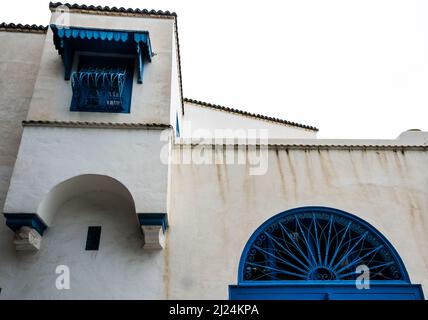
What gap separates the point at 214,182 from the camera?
6.00 meters

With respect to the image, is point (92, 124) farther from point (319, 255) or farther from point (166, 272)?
point (319, 255)

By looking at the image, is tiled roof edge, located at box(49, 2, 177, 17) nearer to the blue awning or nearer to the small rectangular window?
the blue awning

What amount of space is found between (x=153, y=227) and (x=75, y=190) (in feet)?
4.62

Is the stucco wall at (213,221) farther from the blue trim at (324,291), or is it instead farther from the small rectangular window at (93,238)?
the blue trim at (324,291)

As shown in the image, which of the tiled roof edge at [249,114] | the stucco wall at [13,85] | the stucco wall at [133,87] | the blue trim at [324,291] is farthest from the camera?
the tiled roof edge at [249,114]

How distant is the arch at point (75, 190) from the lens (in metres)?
5.21

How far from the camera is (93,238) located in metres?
5.45

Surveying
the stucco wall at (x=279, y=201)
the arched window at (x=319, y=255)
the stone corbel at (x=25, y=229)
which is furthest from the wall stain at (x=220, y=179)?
the stone corbel at (x=25, y=229)

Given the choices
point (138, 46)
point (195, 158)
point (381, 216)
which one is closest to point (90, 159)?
point (195, 158)

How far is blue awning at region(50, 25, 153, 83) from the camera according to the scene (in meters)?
5.98

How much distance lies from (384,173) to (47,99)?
560 cm

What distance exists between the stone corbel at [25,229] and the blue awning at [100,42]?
2.40 m

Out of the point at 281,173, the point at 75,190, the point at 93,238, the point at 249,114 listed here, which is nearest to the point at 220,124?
the point at 249,114
